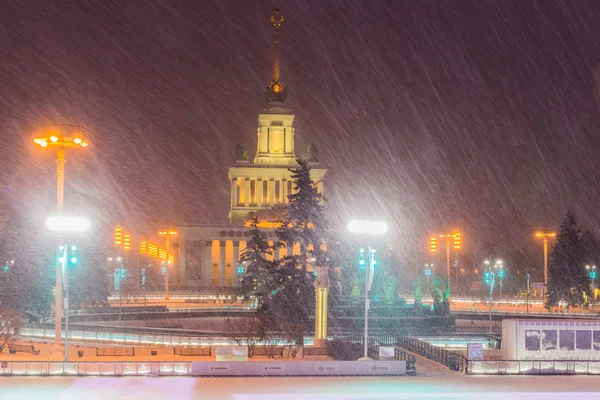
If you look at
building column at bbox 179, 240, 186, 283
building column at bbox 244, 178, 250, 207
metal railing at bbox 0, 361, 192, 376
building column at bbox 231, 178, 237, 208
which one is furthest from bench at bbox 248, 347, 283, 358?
building column at bbox 231, 178, 237, 208

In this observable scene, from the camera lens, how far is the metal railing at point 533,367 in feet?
119

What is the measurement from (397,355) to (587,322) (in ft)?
29.8

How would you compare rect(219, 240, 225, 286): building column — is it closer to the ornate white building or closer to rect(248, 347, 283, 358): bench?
the ornate white building

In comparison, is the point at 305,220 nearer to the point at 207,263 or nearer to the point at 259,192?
the point at 207,263

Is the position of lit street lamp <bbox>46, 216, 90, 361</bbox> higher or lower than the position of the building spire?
lower

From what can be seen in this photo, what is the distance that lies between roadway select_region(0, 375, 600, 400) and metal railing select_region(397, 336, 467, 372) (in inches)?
89.4

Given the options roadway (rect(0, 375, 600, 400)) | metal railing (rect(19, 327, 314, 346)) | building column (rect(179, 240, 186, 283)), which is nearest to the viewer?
roadway (rect(0, 375, 600, 400))

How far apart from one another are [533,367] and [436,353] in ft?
18.4

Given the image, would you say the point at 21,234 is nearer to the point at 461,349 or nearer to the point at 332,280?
the point at 332,280

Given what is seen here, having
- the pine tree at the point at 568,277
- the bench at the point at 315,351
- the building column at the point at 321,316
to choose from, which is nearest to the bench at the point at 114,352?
the bench at the point at 315,351

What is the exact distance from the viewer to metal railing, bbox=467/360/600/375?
3631 cm

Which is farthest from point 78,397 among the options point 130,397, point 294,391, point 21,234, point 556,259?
point 556,259

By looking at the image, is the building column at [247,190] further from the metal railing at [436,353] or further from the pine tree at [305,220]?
the metal railing at [436,353]

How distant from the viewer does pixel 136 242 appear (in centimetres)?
13250
